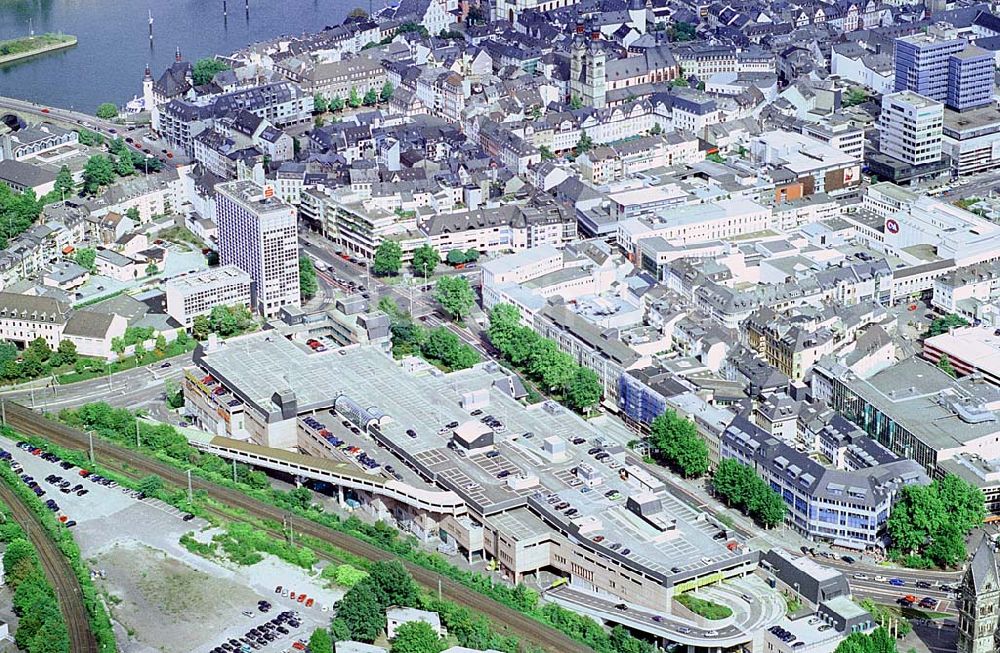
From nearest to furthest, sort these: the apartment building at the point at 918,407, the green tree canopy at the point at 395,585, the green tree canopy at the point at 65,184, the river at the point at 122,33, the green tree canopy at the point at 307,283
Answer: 1. the green tree canopy at the point at 395,585
2. the apartment building at the point at 918,407
3. the green tree canopy at the point at 307,283
4. the green tree canopy at the point at 65,184
5. the river at the point at 122,33

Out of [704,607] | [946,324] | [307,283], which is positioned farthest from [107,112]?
[704,607]

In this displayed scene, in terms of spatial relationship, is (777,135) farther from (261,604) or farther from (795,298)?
(261,604)

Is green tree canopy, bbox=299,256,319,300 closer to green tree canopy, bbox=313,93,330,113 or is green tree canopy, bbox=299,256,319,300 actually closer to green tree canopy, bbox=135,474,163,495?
green tree canopy, bbox=135,474,163,495

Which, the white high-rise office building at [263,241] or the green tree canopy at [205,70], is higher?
the green tree canopy at [205,70]

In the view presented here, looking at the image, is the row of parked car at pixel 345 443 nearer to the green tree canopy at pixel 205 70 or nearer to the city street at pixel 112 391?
the city street at pixel 112 391

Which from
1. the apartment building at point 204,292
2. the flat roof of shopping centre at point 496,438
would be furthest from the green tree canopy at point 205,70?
the flat roof of shopping centre at point 496,438

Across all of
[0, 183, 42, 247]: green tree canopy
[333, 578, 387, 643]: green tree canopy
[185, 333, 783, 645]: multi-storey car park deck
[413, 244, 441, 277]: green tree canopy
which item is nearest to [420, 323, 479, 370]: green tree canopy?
[185, 333, 783, 645]: multi-storey car park deck
